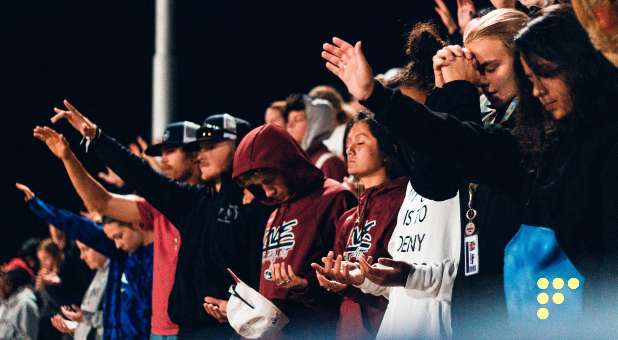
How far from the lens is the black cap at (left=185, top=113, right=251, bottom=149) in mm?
5711

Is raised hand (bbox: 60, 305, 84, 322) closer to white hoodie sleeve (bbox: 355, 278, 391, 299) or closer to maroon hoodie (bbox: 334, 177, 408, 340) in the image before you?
maroon hoodie (bbox: 334, 177, 408, 340)

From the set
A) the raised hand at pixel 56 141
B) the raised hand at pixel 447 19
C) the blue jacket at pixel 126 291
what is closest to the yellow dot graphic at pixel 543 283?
the raised hand at pixel 447 19

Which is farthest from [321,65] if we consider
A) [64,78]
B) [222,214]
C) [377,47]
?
[222,214]

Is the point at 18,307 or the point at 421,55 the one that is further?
the point at 18,307

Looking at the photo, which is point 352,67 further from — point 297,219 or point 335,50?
point 297,219

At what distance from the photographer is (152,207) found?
Result: 6.25 m

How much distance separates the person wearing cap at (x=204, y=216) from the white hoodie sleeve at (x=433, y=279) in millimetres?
1704

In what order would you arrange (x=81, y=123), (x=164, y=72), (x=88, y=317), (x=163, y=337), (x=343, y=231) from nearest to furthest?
(x=343, y=231)
(x=163, y=337)
(x=81, y=123)
(x=88, y=317)
(x=164, y=72)

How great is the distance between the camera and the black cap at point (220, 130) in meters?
5.71

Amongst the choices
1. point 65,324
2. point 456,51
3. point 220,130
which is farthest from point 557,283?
point 65,324

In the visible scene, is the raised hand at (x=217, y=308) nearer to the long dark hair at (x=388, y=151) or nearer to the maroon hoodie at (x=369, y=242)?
the maroon hoodie at (x=369, y=242)

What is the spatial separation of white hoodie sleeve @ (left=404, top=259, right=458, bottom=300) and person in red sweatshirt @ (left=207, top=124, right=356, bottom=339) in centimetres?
92

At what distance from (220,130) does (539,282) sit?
3437mm

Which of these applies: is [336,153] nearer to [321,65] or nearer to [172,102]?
[172,102]
